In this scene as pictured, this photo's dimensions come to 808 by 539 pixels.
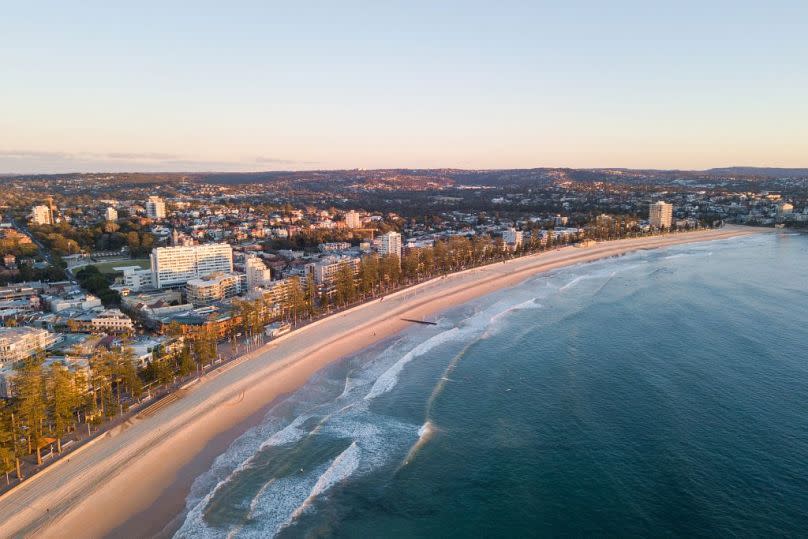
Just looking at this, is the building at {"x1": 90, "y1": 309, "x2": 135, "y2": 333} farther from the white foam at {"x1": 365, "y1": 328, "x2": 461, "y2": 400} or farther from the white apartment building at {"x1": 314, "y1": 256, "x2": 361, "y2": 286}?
the white foam at {"x1": 365, "y1": 328, "x2": 461, "y2": 400}

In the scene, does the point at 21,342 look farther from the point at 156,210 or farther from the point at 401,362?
the point at 156,210

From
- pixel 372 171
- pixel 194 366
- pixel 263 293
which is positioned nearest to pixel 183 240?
pixel 263 293

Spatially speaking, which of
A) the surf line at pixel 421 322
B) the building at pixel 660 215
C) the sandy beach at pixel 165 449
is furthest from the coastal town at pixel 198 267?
the surf line at pixel 421 322

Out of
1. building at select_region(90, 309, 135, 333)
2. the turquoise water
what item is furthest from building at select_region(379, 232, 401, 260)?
building at select_region(90, 309, 135, 333)

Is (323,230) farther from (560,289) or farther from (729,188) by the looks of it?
(729,188)

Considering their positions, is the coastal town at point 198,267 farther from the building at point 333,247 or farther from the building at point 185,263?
the building at point 333,247

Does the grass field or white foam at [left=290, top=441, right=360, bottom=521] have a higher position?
the grass field
